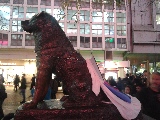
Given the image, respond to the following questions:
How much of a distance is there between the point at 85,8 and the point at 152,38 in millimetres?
11205

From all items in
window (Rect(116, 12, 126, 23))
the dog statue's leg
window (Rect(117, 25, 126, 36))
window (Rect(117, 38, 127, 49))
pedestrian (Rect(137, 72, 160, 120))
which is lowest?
pedestrian (Rect(137, 72, 160, 120))

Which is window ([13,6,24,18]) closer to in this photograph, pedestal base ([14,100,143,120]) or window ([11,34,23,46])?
window ([11,34,23,46])

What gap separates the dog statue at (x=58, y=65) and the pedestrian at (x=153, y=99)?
4.65 feet

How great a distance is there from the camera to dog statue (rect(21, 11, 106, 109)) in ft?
8.88

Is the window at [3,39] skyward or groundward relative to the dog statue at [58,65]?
skyward

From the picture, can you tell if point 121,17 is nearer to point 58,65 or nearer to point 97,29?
point 97,29

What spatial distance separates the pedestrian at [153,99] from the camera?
3.81 metres

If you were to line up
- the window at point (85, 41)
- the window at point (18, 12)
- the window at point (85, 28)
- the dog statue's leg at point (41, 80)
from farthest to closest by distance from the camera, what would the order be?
the window at point (85, 28) → the window at point (85, 41) → the window at point (18, 12) → the dog statue's leg at point (41, 80)

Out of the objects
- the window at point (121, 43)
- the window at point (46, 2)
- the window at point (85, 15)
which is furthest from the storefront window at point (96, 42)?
the window at point (46, 2)

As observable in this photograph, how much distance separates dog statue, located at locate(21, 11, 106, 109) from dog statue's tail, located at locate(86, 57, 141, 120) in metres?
0.07

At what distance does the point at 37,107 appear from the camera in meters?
2.69

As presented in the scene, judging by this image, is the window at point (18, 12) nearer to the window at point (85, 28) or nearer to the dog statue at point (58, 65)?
the window at point (85, 28)

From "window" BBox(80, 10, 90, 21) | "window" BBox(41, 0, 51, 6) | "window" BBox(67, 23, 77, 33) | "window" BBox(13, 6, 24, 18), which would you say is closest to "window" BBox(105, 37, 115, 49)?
"window" BBox(80, 10, 90, 21)

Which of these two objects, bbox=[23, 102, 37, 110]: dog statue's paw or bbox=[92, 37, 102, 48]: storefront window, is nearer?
bbox=[23, 102, 37, 110]: dog statue's paw
